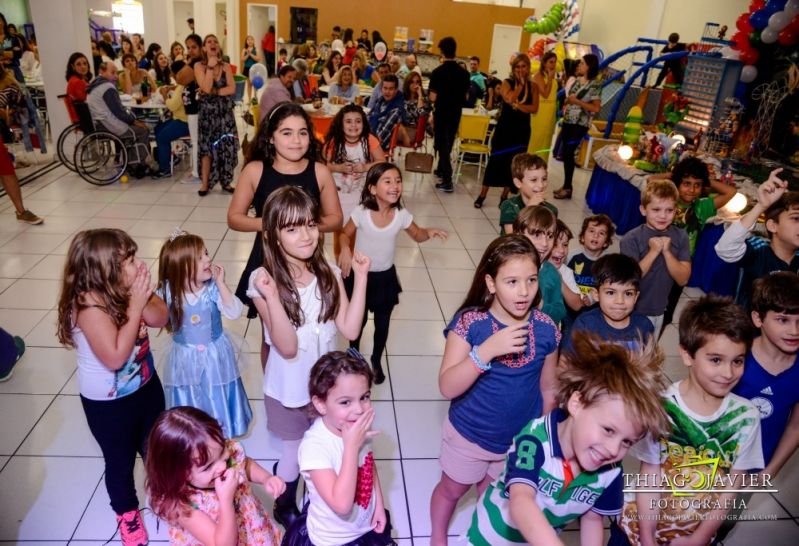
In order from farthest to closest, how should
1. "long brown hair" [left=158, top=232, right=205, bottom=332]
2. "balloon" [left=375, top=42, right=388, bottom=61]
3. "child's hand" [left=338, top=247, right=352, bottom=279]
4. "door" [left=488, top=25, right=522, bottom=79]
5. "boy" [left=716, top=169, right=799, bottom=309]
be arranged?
"door" [left=488, top=25, right=522, bottom=79], "balloon" [left=375, top=42, right=388, bottom=61], "child's hand" [left=338, top=247, right=352, bottom=279], "boy" [left=716, top=169, right=799, bottom=309], "long brown hair" [left=158, top=232, right=205, bottom=332]

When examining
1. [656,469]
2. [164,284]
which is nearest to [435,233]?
[164,284]

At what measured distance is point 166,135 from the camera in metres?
6.46

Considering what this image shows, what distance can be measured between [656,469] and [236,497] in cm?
126

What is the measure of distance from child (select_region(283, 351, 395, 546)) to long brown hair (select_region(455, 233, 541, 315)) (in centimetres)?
45

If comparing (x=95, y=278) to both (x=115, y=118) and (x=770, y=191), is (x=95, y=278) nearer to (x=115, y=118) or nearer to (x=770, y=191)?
(x=770, y=191)

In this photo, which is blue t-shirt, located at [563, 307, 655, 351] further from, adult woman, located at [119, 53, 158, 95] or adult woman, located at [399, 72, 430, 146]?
adult woman, located at [119, 53, 158, 95]

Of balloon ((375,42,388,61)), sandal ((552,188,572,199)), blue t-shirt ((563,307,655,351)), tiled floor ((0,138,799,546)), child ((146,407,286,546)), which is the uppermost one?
balloon ((375,42,388,61))

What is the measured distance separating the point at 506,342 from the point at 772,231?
1.73 meters

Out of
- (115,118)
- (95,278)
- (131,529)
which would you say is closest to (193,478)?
(95,278)

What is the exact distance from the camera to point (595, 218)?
268 centimetres

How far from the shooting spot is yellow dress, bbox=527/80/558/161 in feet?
25.6

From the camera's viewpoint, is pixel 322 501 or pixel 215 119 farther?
pixel 215 119

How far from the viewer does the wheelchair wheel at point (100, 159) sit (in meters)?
5.92

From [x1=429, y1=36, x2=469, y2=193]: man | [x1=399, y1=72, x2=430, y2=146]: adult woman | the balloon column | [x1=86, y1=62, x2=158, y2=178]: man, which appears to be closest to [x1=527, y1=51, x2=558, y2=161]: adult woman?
[x1=429, y1=36, x2=469, y2=193]: man
